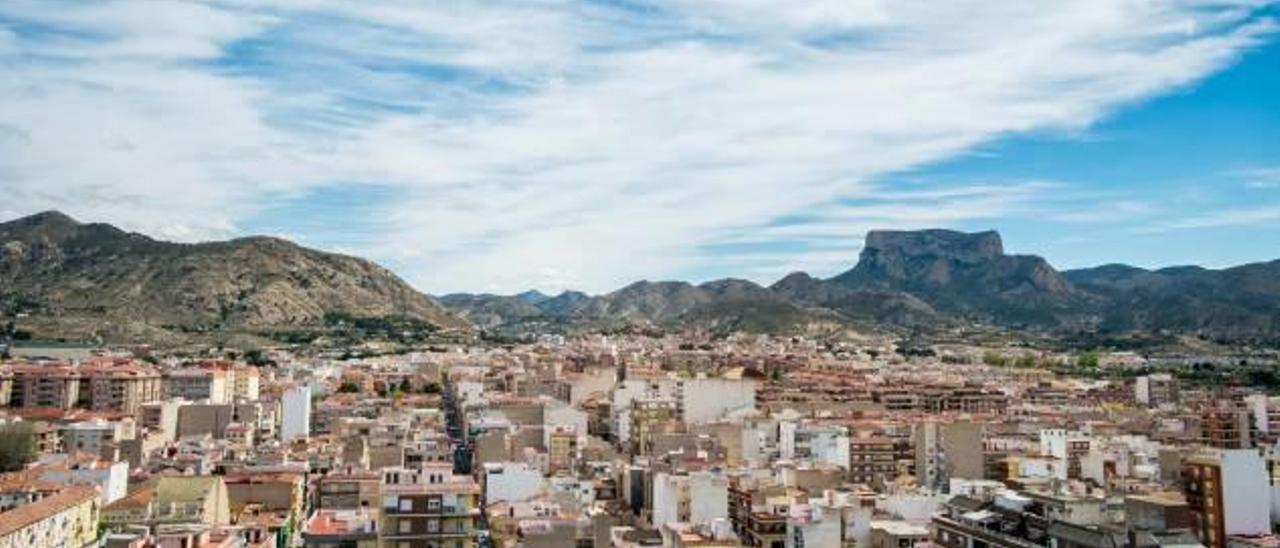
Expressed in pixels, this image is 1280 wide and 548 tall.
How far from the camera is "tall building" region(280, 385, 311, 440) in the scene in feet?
190

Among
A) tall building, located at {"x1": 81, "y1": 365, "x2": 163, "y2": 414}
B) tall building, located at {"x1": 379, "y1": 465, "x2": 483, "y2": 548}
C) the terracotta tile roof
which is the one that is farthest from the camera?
tall building, located at {"x1": 81, "y1": 365, "x2": 163, "y2": 414}

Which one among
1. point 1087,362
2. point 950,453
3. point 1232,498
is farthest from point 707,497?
point 1087,362

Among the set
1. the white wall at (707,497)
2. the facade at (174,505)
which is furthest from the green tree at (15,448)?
the white wall at (707,497)

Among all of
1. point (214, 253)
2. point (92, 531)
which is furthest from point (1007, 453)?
point (214, 253)

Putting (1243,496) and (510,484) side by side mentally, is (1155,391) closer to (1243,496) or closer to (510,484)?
(1243,496)

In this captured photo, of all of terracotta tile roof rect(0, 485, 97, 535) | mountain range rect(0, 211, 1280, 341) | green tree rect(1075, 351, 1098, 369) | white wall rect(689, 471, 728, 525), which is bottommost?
white wall rect(689, 471, 728, 525)

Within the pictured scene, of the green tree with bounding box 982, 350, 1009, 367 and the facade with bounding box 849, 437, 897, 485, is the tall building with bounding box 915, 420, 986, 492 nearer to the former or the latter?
the facade with bounding box 849, 437, 897, 485

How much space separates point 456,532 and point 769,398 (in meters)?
48.6

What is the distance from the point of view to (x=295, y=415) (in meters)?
58.4

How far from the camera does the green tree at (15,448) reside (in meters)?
41.3

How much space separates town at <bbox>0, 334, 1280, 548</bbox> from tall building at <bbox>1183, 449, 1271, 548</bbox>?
6 centimetres

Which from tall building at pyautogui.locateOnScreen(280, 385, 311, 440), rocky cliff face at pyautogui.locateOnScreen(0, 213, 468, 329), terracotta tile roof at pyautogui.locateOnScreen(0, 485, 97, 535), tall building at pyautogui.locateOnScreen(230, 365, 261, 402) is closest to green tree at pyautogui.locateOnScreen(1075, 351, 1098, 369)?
tall building at pyautogui.locateOnScreen(230, 365, 261, 402)

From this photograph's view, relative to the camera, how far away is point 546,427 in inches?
1991

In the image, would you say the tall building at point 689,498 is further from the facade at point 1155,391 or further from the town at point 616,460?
the facade at point 1155,391
